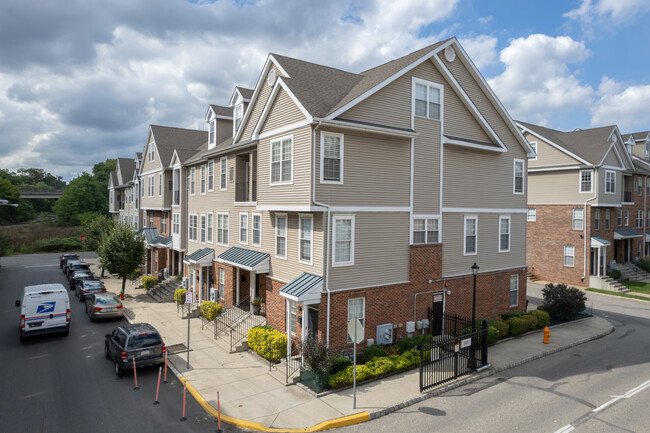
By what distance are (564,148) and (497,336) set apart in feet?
79.4

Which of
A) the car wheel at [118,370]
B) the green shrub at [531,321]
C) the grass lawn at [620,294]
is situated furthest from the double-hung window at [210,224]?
the grass lawn at [620,294]

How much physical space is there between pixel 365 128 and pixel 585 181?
28119 mm

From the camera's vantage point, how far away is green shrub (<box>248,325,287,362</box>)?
51.9 feet

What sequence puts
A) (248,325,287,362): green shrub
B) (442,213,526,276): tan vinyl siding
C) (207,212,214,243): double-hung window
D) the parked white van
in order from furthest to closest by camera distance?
(207,212,214,243): double-hung window < (442,213,526,276): tan vinyl siding < the parked white van < (248,325,287,362): green shrub

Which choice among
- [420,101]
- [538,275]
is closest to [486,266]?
[420,101]

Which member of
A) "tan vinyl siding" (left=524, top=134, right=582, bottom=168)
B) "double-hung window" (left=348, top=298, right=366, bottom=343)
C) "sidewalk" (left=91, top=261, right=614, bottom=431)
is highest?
"tan vinyl siding" (left=524, top=134, right=582, bottom=168)

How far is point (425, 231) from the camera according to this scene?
18.6 metres

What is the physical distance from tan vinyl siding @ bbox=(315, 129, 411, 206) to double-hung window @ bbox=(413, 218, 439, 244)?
1.27 metres

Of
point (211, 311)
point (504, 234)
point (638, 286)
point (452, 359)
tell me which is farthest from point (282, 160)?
point (638, 286)

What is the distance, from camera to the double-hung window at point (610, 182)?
114 feet

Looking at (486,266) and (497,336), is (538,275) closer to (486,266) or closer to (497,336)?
(486,266)

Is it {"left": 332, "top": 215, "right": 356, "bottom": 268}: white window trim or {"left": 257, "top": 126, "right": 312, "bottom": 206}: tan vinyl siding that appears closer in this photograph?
{"left": 257, "top": 126, "right": 312, "bottom": 206}: tan vinyl siding

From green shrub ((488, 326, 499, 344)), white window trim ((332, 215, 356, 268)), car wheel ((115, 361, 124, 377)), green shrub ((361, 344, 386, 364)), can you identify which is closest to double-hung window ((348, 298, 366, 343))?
green shrub ((361, 344, 386, 364))

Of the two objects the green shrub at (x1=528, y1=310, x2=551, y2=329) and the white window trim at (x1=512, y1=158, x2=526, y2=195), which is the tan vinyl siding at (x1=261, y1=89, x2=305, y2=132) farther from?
the green shrub at (x1=528, y1=310, x2=551, y2=329)
